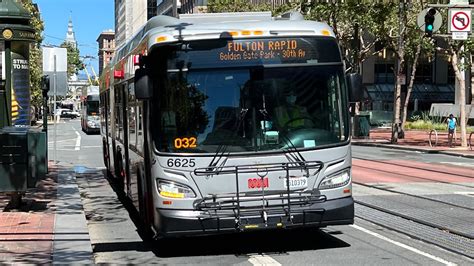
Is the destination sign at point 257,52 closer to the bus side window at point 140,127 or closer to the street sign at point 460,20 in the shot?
Result: the bus side window at point 140,127

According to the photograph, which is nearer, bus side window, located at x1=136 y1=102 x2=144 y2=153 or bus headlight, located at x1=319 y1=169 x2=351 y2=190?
bus headlight, located at x1=319 y1=169 x2=351 y2=190

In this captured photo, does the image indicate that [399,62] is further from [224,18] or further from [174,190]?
[174,190]

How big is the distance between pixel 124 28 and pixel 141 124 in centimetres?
17165

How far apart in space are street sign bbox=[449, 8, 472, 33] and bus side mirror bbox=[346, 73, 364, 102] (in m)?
17.4

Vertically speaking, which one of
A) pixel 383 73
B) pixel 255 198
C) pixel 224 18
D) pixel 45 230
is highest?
pixel 383 73

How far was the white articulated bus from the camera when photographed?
7.27 meters

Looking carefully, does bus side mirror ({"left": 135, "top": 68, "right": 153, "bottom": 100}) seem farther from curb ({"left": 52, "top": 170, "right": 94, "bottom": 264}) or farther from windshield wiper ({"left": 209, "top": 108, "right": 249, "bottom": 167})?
curb ({"left": 52, "top": 170, "right": 94, "bottom": 264})

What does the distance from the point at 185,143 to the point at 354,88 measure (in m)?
2.32

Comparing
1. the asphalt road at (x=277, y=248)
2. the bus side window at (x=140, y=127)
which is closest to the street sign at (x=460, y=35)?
the asphalt road at (x=277, y=248)

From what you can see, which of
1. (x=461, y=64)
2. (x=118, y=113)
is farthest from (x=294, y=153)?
(x=461, y=64)

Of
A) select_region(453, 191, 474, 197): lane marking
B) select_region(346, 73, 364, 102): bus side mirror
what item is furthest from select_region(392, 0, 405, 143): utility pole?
select_region(346, 73, 364, 102): bus side mirror

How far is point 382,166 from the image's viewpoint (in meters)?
20.4

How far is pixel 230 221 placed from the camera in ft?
23.7

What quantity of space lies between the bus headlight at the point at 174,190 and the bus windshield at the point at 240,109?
41cm
